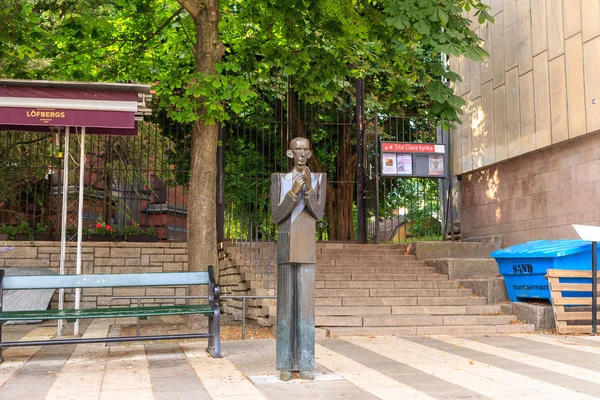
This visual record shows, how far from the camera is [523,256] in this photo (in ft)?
34.1

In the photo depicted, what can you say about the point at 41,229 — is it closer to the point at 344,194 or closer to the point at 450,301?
the point at 344,194

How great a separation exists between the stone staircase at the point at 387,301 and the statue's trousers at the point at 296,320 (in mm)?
3508

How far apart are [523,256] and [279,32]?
7.10 meters

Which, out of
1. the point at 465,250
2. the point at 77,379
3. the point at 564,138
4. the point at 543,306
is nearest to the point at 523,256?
the point at 543,306

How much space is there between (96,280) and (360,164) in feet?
30.9

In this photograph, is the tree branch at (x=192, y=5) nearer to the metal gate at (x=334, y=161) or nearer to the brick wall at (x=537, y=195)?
the metal gate at (x=334, y=161)

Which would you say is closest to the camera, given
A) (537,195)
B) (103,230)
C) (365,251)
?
(537,195)

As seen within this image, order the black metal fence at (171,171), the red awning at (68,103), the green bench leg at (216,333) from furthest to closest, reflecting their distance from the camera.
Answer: the black metal fence at (171,171) < the red awning at (68,103) < the green bench leg at (216,333)

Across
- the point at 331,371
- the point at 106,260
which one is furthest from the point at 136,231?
the point at 331,371

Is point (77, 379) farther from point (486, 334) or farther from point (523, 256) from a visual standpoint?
point (523, 256)

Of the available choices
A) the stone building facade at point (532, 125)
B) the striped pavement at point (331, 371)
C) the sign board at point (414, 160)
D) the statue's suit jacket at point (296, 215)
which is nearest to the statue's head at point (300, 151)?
the statue's suit jacket at point (296, 215)

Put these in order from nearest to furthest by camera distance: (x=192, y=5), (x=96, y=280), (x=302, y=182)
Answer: (x=302, y=182), (x=96, y=280), (x=192, y=5)

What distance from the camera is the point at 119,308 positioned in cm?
776

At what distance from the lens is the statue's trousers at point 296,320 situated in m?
6.25
